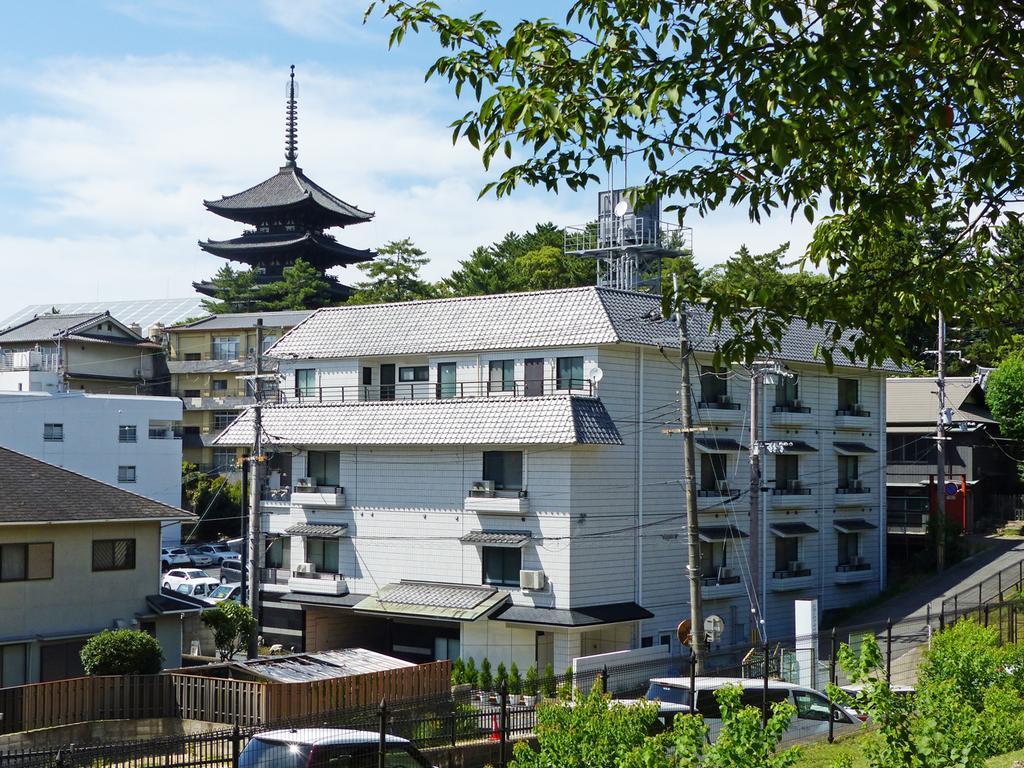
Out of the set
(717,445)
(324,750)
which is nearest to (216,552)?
(717,445)

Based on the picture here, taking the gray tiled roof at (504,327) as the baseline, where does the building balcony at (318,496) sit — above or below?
below

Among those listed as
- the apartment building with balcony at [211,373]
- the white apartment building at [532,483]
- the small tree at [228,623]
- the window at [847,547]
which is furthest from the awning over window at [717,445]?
the apartment building with balcony at [211,373]

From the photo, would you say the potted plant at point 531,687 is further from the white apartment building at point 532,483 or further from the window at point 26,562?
the window at point 26,562

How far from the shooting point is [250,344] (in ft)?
241

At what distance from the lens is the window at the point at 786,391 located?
4106 cm

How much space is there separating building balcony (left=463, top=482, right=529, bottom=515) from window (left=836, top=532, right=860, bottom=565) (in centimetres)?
1419

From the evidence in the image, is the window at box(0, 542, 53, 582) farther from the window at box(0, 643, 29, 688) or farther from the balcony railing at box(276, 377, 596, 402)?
the balcony railing at box(276, 377, 596, 402)

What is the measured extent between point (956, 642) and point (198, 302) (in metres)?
89.9

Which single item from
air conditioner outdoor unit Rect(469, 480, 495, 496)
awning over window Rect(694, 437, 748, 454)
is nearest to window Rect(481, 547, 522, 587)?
air conditioner outdoor unit Rect(469, 480, 495, 496)

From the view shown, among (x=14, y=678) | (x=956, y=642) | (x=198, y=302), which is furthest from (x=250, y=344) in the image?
(x=956, y=642)

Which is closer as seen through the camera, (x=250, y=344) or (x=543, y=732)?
(x=543, y=732)

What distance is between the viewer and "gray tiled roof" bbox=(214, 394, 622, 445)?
1331 inches

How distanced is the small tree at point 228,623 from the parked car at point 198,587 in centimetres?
1775

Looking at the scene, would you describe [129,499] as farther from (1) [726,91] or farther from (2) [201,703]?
(1) [726,91]
